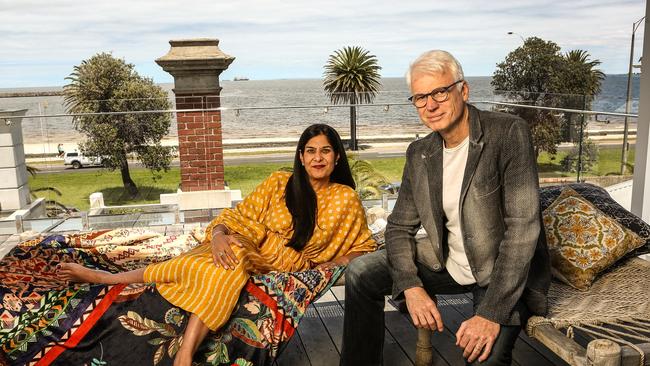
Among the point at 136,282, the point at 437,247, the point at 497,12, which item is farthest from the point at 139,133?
the point at 497,12

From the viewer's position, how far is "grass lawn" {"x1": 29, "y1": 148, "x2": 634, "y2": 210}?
5570 millimetres

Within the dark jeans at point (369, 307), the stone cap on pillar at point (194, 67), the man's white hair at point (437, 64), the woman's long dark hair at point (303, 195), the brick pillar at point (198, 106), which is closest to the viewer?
the man's white hair at point (437, 64)

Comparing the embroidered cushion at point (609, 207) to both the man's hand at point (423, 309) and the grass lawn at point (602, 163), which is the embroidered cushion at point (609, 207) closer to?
the man's hand at point (423, 309)

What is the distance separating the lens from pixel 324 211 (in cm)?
241

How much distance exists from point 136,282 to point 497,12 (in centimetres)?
7562

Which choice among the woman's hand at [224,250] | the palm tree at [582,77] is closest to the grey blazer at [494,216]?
the woman's hand at [224,250]

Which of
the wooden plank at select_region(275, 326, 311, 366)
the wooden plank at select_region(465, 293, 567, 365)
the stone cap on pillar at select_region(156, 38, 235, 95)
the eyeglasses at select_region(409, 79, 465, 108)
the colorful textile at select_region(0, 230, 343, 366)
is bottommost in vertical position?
the wooden plank at select_region(465, 293, 567, 365)

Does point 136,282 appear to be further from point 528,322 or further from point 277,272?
point 528,322

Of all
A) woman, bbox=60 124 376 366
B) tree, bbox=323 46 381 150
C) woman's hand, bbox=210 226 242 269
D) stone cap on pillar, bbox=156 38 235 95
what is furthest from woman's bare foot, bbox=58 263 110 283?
tree, bbox=323 46 381 150

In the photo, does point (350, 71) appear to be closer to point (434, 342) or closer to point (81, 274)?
point (434, 342)

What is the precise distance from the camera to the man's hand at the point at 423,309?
1.89 meters

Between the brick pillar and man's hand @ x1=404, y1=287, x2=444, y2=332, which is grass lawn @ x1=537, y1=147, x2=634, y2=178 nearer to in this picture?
the brick pillar

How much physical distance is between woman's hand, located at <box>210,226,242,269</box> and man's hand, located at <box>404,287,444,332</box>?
25.0 inches

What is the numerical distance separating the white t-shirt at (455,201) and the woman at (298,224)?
1.63 ft
